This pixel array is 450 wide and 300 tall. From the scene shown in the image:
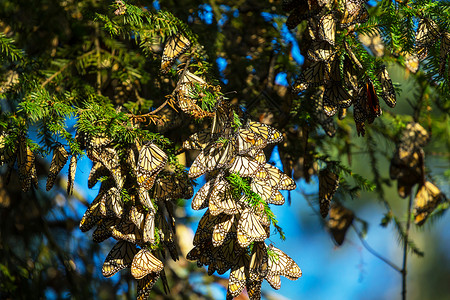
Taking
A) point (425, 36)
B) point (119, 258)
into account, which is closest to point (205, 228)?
point (119, 258)

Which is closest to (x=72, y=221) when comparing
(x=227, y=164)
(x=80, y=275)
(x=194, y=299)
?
(x=80, y=275)

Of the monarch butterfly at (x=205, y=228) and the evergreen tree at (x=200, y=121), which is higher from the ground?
the evergreen tree at (x=200, y=121)

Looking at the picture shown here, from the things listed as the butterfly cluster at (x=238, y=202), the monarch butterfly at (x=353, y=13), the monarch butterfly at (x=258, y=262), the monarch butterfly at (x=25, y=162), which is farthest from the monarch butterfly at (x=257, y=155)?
the monarch butterfly at (x=25, y=162)

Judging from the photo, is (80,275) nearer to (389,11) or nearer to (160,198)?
(160,198)

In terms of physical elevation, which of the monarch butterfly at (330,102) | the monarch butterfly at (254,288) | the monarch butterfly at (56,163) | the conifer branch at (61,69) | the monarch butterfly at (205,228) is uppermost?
the conifer branch at (61,69)

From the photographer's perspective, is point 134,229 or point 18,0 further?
point 18,0

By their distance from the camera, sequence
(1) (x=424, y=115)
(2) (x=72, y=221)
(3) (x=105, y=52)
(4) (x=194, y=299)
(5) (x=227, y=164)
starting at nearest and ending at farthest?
(5) (x=227, y=164)
(3) (x=105, y=52)
(1) (x=424, y=115)
(2) (x=72, y=221)
(4) (x=194, y=299)

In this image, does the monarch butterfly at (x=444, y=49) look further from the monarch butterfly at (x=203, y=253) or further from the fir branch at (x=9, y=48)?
the fir branch at (x=9, y=48)
